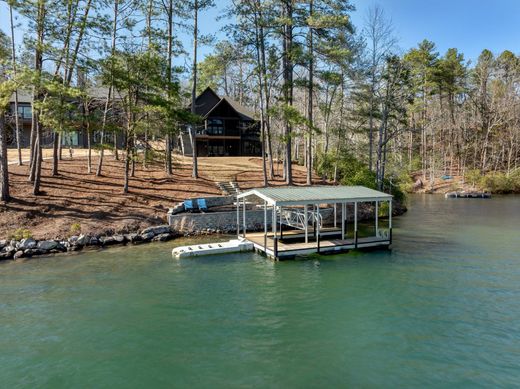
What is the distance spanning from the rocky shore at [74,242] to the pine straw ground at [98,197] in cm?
56

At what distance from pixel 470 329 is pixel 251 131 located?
130 ft

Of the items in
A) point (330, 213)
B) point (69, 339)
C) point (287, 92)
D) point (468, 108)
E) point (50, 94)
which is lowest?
point (69, 339)

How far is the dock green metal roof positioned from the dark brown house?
27.7 meters

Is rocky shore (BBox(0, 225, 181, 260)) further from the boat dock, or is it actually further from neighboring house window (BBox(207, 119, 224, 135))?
neighboring house window (BBox(207, 119, 224, 135))

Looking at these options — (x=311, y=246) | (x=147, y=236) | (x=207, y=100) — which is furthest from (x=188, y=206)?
(x=207, y=100)

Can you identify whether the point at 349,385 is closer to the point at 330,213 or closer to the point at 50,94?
the point at 330,213

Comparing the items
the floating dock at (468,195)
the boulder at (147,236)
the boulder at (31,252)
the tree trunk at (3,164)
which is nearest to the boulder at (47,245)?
the boulder at (31,252)

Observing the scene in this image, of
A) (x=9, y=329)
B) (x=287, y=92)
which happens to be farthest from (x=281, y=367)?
(x=287, y=92)

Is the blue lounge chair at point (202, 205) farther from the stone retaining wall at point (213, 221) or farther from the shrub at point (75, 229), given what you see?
the shrub at point (75, 229)

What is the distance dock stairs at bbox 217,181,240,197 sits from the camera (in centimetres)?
2612

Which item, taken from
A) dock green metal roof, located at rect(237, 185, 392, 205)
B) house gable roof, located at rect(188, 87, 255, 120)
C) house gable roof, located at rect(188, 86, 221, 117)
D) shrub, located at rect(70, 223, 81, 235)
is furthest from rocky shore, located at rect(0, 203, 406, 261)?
house gable roof, located at rect(188, 86, 221, 117)

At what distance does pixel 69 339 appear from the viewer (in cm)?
885

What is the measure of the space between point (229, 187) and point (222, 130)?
19.8 metres

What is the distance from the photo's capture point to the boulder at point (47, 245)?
16.4 m
